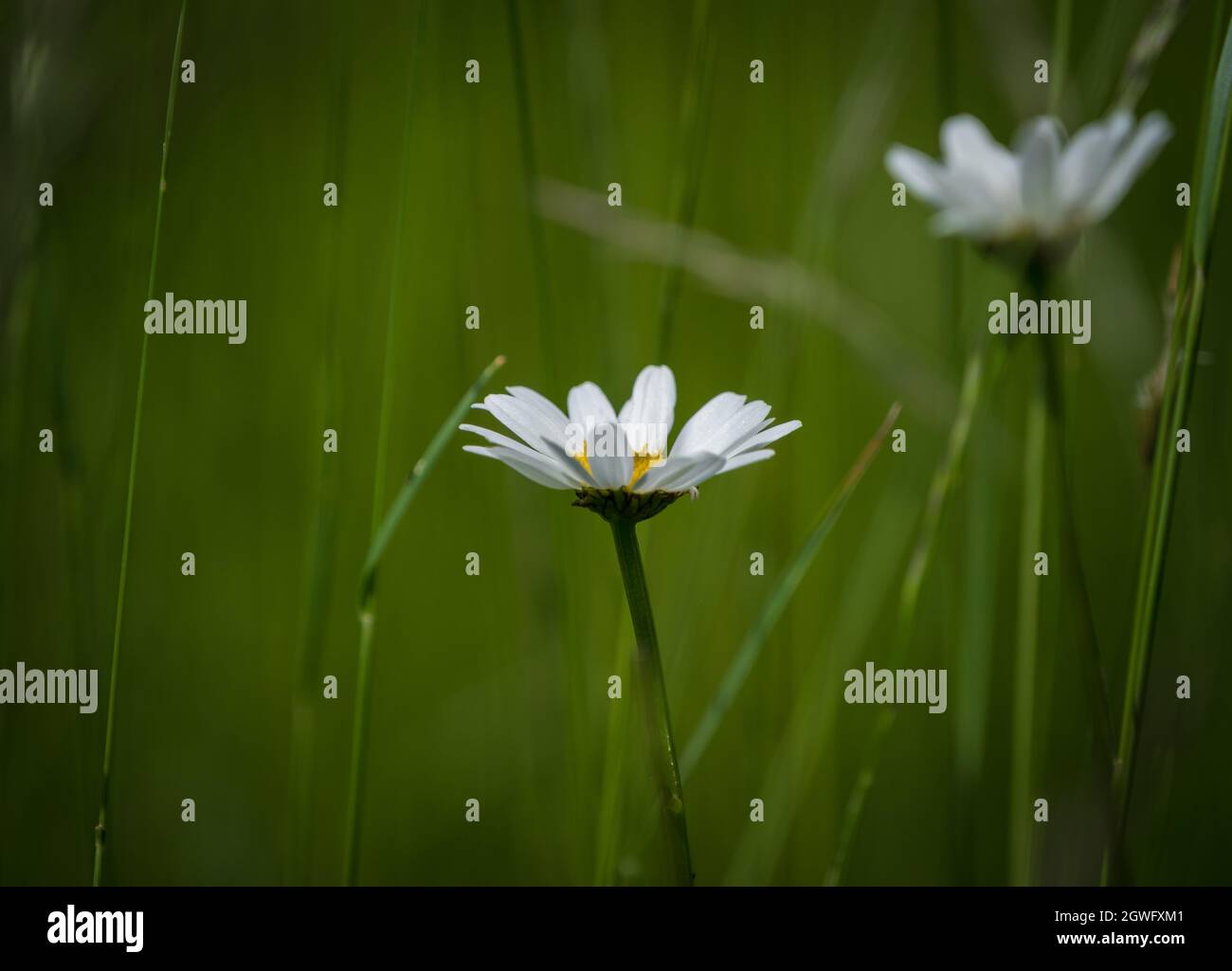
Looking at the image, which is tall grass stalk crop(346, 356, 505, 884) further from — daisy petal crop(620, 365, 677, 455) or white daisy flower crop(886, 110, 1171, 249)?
A: white daisy flower crop(886, 110, 1171, 249)

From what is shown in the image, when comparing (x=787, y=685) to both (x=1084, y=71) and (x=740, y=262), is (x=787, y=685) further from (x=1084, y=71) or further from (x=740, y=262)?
(x=1084, y=71)

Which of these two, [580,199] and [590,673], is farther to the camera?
[590,673]

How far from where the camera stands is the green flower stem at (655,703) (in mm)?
599

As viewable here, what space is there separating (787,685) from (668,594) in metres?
0.23

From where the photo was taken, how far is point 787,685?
4.55 feet

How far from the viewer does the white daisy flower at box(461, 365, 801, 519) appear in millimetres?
619

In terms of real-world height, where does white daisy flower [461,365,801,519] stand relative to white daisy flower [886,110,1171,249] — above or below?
below

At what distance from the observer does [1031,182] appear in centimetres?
64

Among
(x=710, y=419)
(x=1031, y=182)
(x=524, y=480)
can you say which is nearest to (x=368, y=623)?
(x=710, y=419)

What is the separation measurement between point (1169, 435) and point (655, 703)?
16.7 inches

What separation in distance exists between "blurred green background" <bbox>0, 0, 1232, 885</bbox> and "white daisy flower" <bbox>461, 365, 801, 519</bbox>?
14 centimetres

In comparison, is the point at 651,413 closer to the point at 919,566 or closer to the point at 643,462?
the point at 643,462

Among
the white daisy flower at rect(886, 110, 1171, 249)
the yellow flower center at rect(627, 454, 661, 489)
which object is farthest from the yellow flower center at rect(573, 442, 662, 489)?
the white daisy flower at rect(886, 110, 1171, 249)
